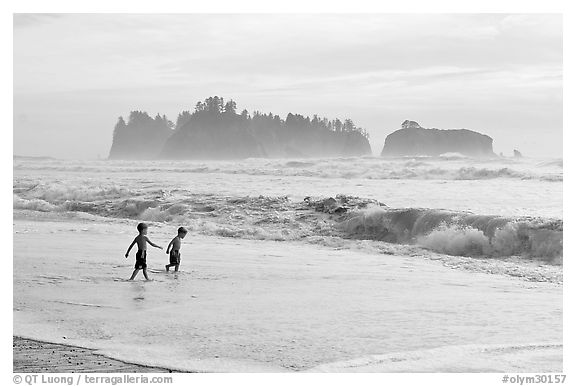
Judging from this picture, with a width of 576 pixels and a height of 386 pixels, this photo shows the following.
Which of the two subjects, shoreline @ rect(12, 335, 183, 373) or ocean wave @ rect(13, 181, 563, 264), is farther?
ocean wave @ rect(13, 181, 563, 264)

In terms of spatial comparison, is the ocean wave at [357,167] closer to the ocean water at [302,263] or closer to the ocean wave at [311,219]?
the ocean water at [302,263]

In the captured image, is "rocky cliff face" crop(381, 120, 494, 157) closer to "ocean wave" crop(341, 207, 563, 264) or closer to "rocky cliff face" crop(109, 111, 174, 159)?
"ocean wave" crop(341, 207, 563, 264)

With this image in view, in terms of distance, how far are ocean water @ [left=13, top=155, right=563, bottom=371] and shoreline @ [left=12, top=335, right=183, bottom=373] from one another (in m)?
0.10

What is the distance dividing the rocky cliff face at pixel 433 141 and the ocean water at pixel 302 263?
0.60 m

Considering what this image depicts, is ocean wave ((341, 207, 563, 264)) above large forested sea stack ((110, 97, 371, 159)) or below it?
below

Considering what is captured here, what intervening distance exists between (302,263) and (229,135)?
1.84 m

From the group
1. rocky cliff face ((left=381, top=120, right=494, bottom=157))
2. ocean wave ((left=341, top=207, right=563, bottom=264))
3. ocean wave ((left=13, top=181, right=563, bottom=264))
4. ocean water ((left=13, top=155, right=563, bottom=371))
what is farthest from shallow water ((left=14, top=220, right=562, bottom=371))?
rocky cliff face ((left=381, top=120, right=494, bottom=157))

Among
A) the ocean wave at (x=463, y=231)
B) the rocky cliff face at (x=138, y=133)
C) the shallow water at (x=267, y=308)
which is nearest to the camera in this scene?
the shallow water at (x=267, y=308)

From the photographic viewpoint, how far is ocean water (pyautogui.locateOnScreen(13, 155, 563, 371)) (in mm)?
4988

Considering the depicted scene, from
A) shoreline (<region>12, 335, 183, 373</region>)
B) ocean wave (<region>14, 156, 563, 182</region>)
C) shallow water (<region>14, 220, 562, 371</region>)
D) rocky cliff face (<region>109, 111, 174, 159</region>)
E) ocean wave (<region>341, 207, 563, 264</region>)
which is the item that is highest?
rocky cliff face (<region>109, 111, 174, 159</region>)

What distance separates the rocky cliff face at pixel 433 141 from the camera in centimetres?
775

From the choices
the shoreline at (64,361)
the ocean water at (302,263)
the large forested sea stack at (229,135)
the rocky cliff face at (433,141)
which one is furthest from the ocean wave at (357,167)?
the shoreline at (64,361)

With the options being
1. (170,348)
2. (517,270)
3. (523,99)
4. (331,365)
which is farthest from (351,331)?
(523,99)

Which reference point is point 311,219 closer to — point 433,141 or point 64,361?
point 433,141
